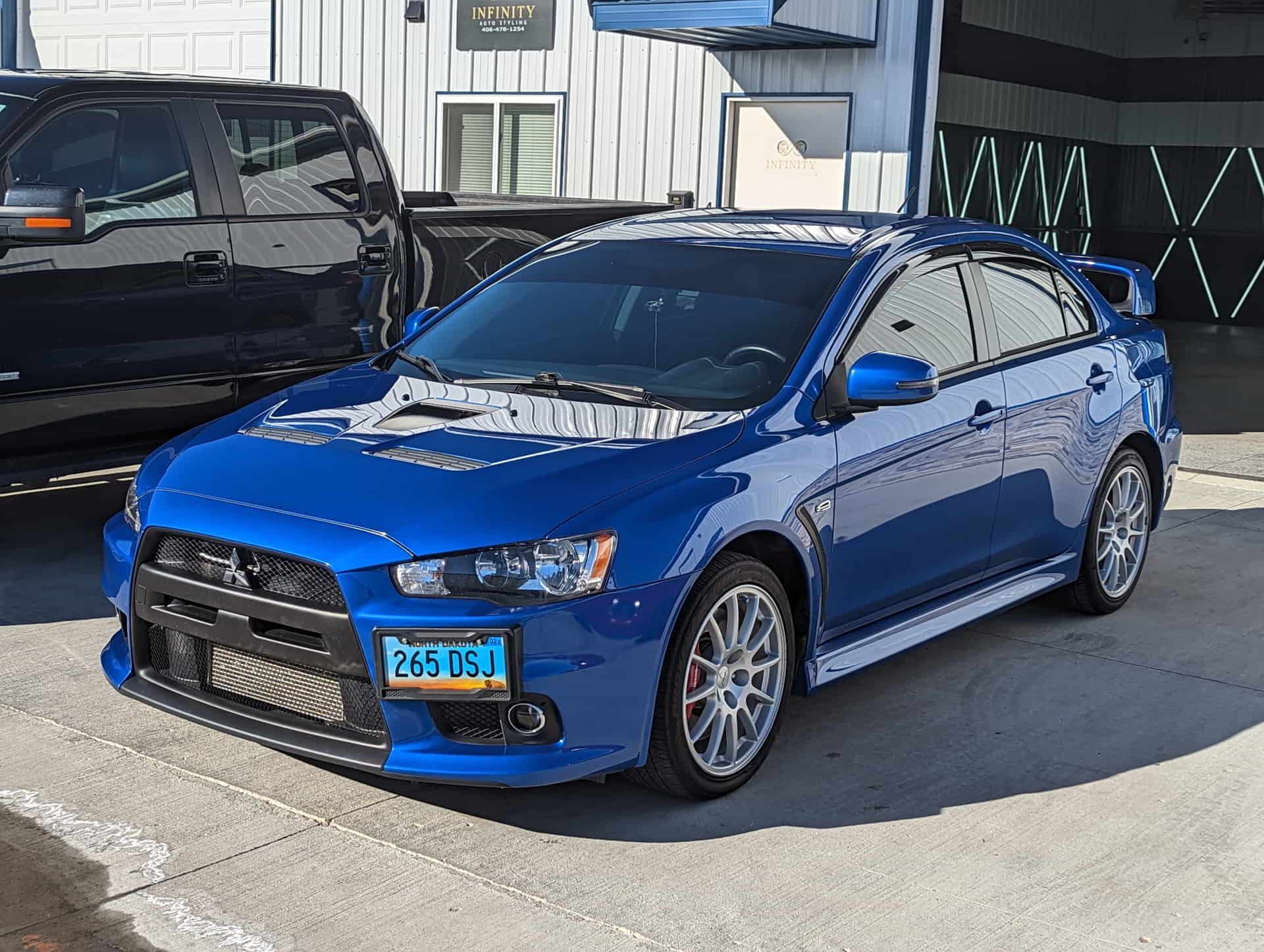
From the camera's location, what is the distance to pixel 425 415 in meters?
4.93

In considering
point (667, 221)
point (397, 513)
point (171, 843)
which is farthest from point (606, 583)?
point (667, 221)

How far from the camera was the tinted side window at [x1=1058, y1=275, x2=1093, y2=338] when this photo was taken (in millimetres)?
6543

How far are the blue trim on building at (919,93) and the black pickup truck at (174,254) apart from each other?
638 cm

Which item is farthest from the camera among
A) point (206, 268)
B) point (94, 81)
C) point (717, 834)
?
point (206, 268)

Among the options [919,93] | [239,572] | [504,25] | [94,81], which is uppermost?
[504,25]

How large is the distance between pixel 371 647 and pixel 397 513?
0.35m

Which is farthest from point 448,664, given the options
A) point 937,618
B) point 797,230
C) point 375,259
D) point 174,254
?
point 375,259

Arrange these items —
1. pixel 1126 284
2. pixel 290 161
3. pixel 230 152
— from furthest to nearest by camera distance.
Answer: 1. pixel 290 161
2. pixel 1126 284
3. pixel 230 152

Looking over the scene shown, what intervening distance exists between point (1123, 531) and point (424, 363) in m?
3.14

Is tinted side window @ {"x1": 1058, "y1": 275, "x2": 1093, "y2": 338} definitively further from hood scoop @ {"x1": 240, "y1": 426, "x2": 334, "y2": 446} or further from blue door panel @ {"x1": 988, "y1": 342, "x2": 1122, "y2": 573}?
hood scoop @ {"x1": 240, "y1": 426, "x2": 334, "y2": 446}

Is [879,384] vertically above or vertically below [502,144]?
below

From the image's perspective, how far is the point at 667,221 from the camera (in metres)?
6.18

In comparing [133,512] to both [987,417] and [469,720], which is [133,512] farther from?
[987,417]

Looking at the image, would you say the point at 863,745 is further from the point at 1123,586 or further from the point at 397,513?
the point at 1123,586
